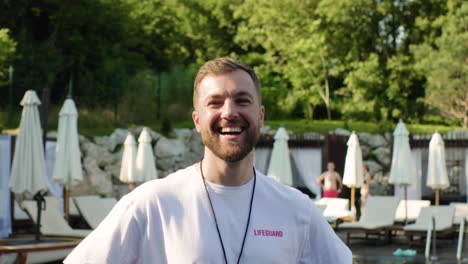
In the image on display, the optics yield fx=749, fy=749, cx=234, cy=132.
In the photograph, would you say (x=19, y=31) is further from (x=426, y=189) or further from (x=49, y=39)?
(x=426, y=189)

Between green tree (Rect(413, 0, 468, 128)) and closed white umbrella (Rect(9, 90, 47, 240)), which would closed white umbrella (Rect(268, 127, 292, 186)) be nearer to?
closed white umbrella (Rect(9, 90, 47, 240))

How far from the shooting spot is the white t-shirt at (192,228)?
1928 millimetres

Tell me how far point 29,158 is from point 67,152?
1612 mm

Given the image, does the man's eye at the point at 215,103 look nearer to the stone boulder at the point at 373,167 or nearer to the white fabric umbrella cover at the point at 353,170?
the white fabric umbrella cover at the point at 353,170

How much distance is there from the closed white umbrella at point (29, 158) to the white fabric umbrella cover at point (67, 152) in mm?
1359

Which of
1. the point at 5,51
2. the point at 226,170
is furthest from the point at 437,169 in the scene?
the point at 226,170

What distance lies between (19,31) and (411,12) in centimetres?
1739

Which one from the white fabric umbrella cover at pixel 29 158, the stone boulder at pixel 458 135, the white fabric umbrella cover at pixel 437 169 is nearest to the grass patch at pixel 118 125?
the stone boulder at pixel 458 135

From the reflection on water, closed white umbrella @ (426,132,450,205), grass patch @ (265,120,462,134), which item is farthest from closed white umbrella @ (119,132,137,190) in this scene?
grass patch @ (265,120,462,134)

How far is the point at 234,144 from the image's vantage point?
1.96 m

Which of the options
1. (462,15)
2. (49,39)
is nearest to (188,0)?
(49,39)

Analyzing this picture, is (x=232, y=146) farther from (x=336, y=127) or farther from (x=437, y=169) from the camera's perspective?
(x=336, y=127)

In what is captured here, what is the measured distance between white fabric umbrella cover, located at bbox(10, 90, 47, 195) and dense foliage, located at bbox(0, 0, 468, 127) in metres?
11.9

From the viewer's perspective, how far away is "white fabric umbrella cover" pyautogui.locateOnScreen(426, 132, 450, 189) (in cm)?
1688
